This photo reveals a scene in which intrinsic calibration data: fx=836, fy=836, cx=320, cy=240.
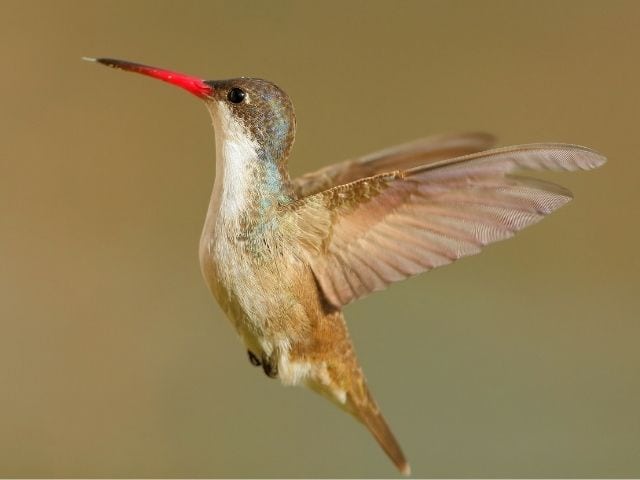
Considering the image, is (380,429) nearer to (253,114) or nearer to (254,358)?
(254,358)

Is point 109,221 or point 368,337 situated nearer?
point 368,337

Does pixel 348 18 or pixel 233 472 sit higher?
pixel 348 18

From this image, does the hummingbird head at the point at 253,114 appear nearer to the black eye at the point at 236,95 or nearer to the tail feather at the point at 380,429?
the black eye at the point at 236,95

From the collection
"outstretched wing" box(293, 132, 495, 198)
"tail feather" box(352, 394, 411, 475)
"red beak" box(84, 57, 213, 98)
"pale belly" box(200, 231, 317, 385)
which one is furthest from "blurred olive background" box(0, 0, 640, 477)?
"red beak" box(84, 57, 213, 98)

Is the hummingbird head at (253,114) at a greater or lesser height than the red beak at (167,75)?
lesser

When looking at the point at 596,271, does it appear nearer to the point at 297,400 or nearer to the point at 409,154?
the point at 297,400

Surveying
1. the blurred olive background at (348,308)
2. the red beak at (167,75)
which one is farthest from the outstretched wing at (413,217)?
the blurred olive background at (348,308)

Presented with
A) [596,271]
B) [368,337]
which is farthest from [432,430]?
[596,271]
